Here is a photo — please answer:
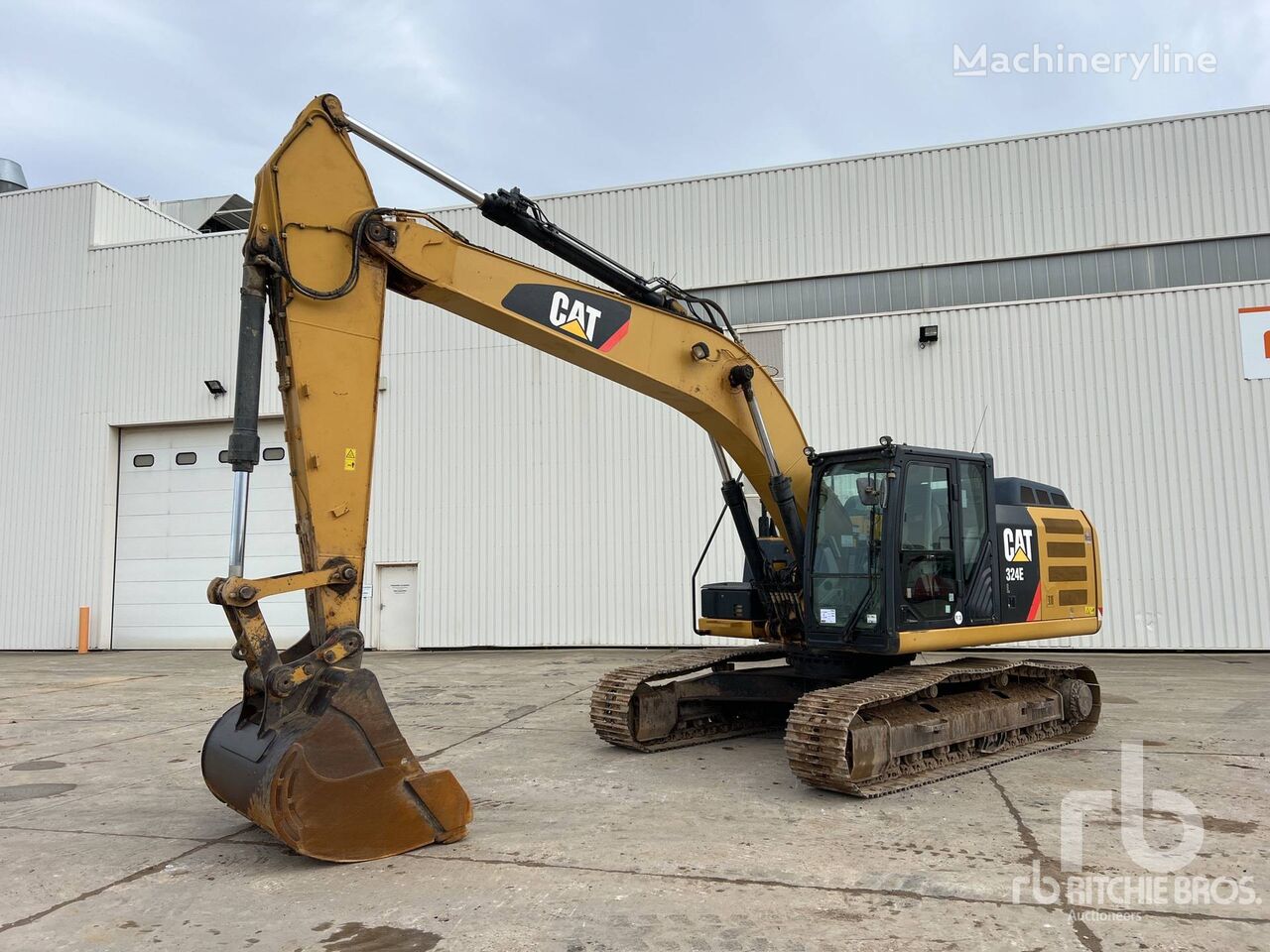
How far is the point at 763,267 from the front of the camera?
1827cm

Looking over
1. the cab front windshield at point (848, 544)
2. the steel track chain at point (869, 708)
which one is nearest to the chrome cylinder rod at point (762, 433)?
the cab front windshield at point (848, 544)

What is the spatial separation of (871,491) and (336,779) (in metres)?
4.36

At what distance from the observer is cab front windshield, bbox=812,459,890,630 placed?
713 centimetres

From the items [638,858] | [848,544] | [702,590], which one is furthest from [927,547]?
[638,858]

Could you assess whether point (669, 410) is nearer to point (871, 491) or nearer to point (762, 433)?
point (762, 433)

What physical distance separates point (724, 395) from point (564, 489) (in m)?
11.4

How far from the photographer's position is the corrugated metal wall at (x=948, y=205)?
16594 mm

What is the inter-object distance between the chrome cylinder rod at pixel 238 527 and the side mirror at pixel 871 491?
14.6 feet

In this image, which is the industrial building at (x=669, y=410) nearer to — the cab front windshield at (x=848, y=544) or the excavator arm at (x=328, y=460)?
the cab front windshield at (x=848, y=544)

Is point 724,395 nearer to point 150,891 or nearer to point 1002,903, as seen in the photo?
point 1002,903

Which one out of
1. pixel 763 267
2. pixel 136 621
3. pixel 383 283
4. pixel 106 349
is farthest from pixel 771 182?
pixel 136 621

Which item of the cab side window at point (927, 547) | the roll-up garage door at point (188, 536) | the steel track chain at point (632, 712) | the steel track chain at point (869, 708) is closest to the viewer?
the steel track chain at point (869, 708)

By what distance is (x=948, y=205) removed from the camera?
17.4 metres

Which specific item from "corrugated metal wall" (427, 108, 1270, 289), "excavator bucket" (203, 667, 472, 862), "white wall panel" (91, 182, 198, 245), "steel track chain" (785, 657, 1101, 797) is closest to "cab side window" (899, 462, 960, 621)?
"steel track chain" (785, 657, 1101, 797)
